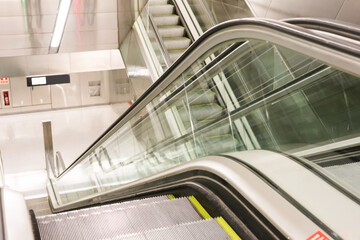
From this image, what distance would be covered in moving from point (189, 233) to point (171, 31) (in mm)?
5741

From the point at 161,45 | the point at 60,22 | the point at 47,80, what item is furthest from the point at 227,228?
the point at 47,80

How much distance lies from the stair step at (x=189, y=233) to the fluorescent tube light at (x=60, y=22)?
7.84m

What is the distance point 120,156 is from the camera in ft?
19.7

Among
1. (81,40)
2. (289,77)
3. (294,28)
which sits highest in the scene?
(81,40)

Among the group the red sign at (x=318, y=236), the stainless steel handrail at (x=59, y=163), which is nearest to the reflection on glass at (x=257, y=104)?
the red sign at (x=318, y=236)

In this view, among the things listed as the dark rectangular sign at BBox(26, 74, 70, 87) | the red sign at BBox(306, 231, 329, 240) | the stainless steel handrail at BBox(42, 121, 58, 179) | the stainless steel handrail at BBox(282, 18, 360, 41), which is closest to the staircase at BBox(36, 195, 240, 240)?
the red sign at BBox(306, 231, 329, 240)

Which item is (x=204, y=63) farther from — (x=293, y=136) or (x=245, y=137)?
(x=293, y=136)

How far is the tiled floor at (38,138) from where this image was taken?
8.81 m

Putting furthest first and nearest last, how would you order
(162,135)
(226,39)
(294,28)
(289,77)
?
(162,135) → (289,77) → (226,39) → (294,28)

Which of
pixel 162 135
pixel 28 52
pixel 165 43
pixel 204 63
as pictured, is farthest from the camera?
pixel 28 52

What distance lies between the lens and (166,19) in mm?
7672

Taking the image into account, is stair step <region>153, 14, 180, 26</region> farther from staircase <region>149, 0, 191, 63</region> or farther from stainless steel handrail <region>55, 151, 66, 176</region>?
stainless steel handrail <region>55, 151, 66, 176</region>

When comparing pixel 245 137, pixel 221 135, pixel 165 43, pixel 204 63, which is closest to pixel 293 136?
pixel 245 137

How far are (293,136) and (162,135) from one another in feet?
7.36
